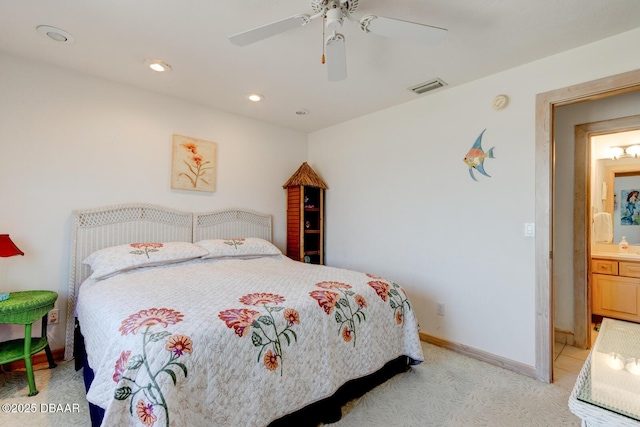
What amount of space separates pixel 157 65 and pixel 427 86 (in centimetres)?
232

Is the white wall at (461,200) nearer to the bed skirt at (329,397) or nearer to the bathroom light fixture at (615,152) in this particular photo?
the bed skirt at (329,397)

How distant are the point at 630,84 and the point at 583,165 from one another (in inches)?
42.9

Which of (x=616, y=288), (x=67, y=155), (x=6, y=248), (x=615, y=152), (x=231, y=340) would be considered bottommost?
(x=616, y=288)

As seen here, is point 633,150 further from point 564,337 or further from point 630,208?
point 564,337

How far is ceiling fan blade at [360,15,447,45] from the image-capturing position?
1.50 metres

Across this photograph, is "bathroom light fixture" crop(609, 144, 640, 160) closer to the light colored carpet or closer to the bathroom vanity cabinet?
the bathroom vanity cabinet

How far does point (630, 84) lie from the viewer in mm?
1952

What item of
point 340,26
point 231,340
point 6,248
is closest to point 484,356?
point 231,340

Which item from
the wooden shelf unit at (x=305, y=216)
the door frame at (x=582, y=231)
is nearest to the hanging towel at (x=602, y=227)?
the door frame at (x=582, y=231)

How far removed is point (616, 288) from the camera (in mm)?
3387

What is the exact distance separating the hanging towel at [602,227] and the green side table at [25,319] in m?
5.60

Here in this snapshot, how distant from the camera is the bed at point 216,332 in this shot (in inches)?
47.6

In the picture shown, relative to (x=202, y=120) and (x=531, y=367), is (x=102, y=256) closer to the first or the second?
(x=202, y=120)

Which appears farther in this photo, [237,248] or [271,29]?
[237,248]
